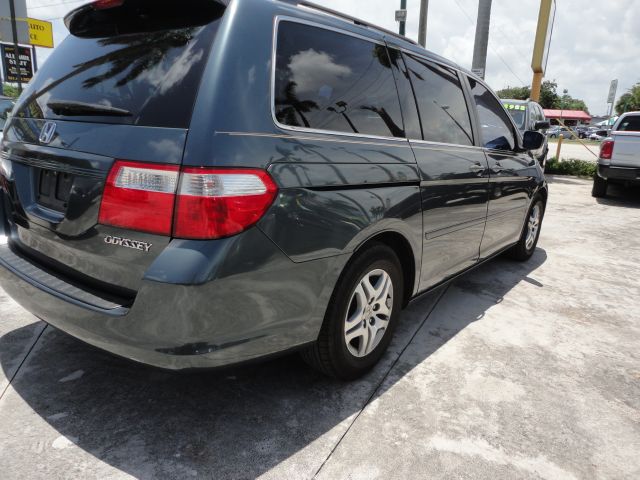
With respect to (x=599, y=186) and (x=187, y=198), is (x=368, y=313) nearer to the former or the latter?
(x=187, y=198)

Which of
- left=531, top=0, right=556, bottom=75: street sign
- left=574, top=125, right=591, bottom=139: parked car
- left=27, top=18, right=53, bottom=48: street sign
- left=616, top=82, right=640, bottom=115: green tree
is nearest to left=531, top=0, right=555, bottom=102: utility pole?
left=531, top=0, right=556, bottom=75: street sign

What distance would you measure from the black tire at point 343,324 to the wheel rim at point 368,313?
0.04 metres

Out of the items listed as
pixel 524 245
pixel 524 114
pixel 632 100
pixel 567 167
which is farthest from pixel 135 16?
pixel 632 100

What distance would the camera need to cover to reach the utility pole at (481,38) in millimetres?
12180

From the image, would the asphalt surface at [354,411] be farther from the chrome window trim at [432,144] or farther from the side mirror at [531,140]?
the side mirror at [531,140]

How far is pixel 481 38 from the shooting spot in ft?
40.4

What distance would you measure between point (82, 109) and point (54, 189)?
370 mm

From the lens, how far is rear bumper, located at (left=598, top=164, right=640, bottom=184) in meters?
8.82

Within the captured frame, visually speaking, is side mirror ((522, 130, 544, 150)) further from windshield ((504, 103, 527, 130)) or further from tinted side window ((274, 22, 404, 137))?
windshield ((504, 103, 527, 130))

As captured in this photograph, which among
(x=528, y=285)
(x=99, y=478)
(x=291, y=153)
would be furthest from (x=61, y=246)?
(x=528, y=285)

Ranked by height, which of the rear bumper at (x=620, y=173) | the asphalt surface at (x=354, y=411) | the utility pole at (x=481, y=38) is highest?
the utility pole at (x=481, y=38)

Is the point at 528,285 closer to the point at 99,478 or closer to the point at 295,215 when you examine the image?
the point at 295,215

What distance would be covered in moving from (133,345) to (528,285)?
3.74 meters

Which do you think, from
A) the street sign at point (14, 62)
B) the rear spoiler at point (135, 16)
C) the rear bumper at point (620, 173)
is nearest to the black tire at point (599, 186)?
the rear bumper at point (620, 173)
